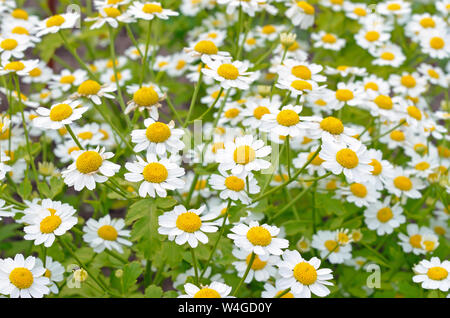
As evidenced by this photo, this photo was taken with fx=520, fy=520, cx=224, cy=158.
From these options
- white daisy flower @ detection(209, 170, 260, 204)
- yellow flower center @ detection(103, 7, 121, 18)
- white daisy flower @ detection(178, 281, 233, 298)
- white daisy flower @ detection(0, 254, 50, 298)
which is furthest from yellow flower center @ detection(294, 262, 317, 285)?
yellow flower center @ detection(103, 7, 121, 18)

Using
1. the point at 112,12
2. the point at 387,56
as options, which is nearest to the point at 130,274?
the point at 112,12

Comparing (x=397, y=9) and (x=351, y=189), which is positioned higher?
(x=397, y=9)

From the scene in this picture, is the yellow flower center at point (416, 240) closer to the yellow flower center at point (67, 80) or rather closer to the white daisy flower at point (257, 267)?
the white daisy flower at point (257, 267)

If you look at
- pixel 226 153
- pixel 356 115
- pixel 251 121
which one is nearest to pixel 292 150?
pixel 356 115

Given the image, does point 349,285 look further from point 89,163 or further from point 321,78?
point 89,163

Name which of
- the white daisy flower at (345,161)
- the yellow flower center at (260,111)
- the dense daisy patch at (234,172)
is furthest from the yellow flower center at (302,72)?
the white daisy flower at (345,161)

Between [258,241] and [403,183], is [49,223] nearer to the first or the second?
[258,241]
